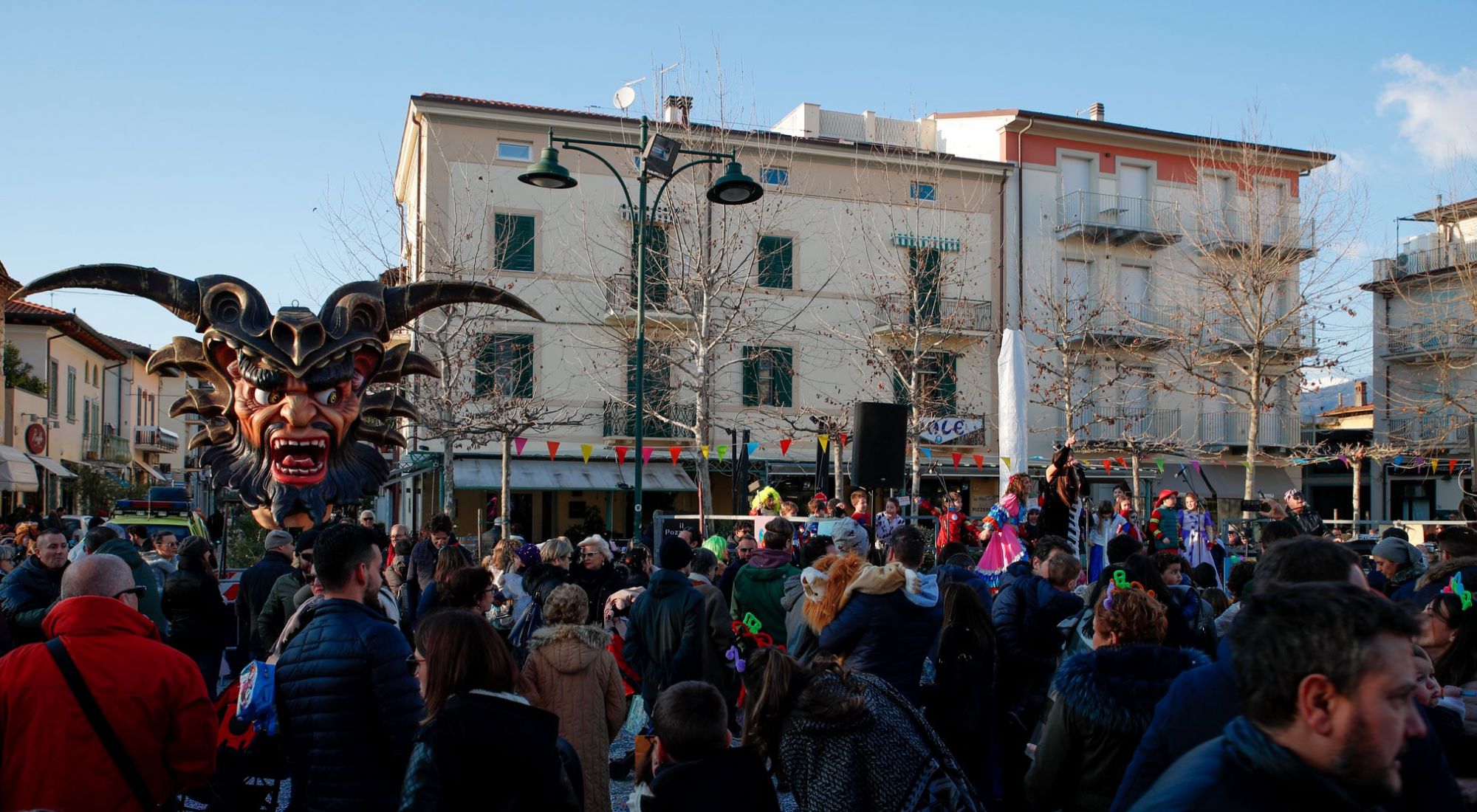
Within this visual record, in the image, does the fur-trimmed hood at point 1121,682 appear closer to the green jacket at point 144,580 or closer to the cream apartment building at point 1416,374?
the green jacket at point 144,580

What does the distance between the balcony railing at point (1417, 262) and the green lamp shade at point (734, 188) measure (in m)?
27.3

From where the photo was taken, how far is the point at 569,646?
5227 mm

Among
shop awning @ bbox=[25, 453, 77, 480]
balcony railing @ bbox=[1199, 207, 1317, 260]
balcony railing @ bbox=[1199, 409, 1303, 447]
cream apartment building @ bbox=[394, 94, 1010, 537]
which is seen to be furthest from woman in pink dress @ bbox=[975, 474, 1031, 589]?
shop awning @ bbox=[25, 453, 77, 480]

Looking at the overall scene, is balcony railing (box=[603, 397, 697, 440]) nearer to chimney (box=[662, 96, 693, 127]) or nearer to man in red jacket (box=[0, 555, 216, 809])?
chimney (box=[662, 96, 693, 127])

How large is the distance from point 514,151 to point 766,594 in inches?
862

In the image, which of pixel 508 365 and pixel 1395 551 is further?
pixel 508 365

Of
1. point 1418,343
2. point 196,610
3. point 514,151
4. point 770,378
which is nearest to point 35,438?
point 514,151

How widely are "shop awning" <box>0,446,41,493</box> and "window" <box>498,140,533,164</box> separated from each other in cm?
1541

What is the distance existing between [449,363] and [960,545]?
16223 millimetres

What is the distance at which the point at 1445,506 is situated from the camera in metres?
36.5

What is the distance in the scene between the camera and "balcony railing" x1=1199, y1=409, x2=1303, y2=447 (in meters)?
33.0

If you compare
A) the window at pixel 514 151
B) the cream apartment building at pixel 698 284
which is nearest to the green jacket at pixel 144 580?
the cream apartment building at pixel 698 284

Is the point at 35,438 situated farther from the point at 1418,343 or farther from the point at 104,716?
the point at 1418,343

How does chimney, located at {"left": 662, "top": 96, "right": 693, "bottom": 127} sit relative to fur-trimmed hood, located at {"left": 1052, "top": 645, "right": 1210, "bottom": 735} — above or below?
above
